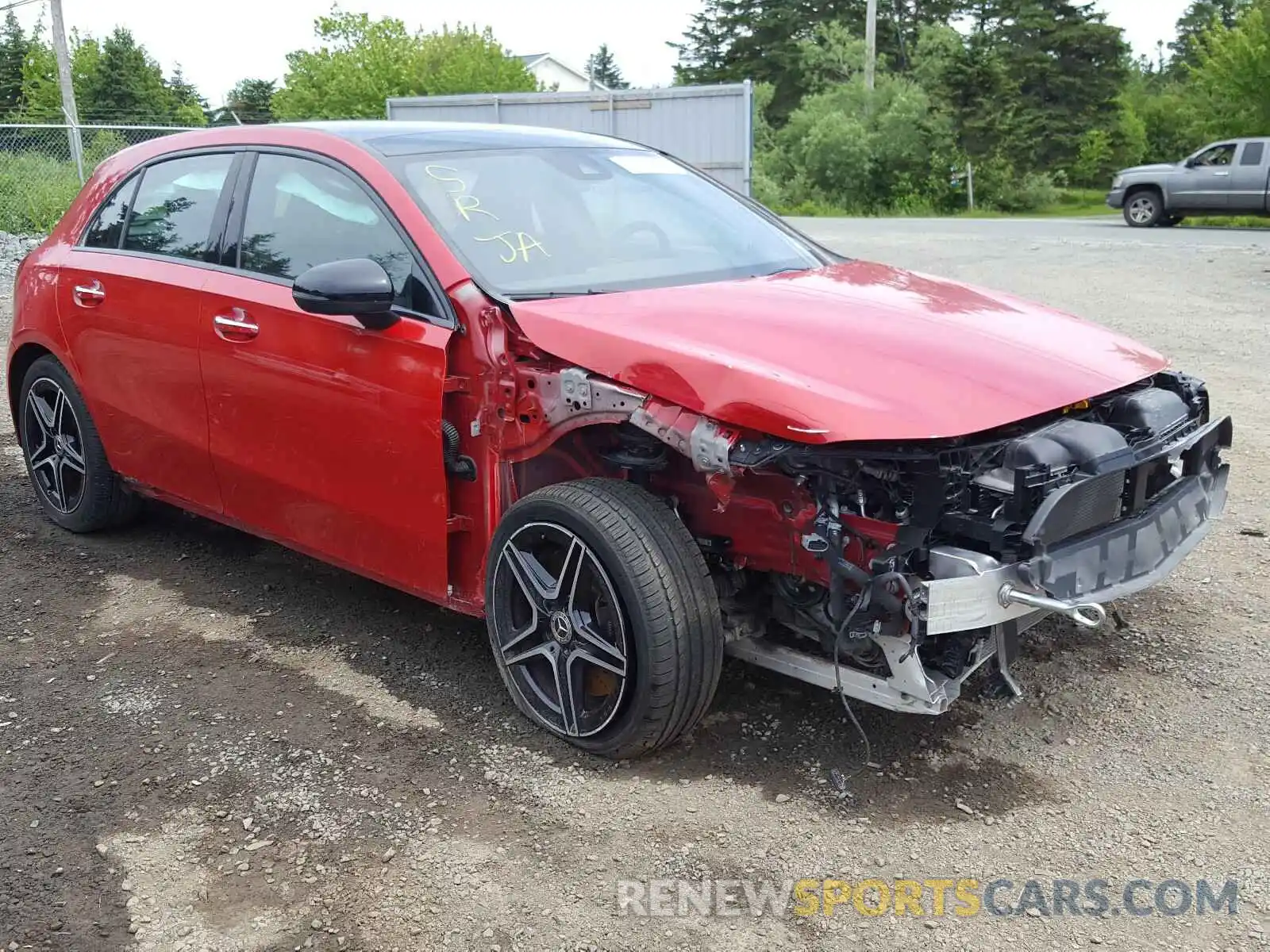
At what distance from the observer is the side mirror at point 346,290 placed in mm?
3348

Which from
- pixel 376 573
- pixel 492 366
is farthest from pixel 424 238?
pixel 376 573

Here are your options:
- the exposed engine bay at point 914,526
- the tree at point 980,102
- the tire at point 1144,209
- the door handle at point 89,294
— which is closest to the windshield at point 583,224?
the exposed engine bay at point 914,526

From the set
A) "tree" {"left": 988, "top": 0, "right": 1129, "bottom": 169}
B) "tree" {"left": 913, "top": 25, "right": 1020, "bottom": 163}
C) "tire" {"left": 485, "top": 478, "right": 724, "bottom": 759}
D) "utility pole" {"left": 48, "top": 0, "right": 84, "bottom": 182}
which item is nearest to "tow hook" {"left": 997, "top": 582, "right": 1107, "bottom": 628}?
"tire" {"left": 485, "top": 478, "right": 724, "bottom": 759}

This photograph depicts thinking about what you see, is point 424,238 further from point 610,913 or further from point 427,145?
point 610,913

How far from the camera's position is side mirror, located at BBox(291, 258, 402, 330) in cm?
335

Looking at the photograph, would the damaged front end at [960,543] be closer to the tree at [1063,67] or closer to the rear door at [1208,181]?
the rear door at [1208,181]

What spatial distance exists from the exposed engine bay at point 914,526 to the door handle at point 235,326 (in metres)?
1.27

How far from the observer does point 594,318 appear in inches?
128

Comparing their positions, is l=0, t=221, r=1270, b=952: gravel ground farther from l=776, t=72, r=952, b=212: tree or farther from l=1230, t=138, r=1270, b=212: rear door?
l=776, t=72, r=952, b=212: tree

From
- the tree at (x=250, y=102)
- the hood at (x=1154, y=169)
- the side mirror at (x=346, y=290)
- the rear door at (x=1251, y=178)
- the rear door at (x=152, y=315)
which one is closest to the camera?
the side mirror at (x=346, y=290)

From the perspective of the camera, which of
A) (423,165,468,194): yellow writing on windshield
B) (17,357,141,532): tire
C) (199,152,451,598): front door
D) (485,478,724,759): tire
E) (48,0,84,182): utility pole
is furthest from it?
(48,0,84,182): utility pole

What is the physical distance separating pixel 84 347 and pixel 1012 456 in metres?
3.74

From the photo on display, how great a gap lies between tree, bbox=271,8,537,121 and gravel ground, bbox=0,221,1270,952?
1739 inches

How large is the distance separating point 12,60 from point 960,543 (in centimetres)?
5830
